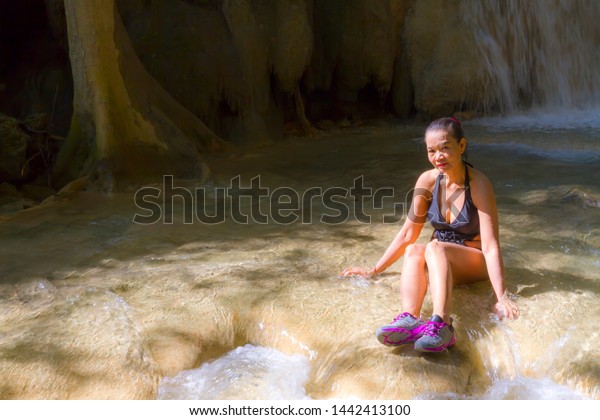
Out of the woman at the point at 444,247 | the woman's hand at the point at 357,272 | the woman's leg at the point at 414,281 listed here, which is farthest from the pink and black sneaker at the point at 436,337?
the woman's hand at the point at 357,272

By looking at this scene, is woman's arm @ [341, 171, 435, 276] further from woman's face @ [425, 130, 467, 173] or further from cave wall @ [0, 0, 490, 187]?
cave wall @ [0, 0, 490, 187]

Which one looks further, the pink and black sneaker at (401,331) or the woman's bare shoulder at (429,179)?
the woman's bare shoulder at (429,179)

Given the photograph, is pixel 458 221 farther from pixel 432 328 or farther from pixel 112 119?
pixel 112 119

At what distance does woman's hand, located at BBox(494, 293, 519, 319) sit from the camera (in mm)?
3156

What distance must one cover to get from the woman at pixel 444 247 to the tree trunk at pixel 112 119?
3.21 metres

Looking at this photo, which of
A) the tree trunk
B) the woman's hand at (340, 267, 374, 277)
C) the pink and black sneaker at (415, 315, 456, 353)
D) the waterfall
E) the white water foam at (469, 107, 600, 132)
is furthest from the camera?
the waterfall

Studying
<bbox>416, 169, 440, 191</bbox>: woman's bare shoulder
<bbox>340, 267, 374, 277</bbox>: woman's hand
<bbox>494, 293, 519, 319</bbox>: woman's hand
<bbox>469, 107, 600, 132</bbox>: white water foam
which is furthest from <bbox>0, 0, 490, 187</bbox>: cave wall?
<bbox>494, 293, 519, 319</bbox>: woman's hand

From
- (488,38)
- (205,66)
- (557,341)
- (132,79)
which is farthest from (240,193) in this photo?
(488,38)

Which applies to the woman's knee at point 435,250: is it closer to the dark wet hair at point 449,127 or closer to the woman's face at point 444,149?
the woman's face at point 444,149

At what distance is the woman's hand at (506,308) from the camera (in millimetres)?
3156

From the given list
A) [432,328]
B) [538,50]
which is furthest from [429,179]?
[538,50]

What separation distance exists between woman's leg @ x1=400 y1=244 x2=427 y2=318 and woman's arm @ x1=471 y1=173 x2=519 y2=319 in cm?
30

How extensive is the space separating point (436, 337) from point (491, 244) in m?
0.61
